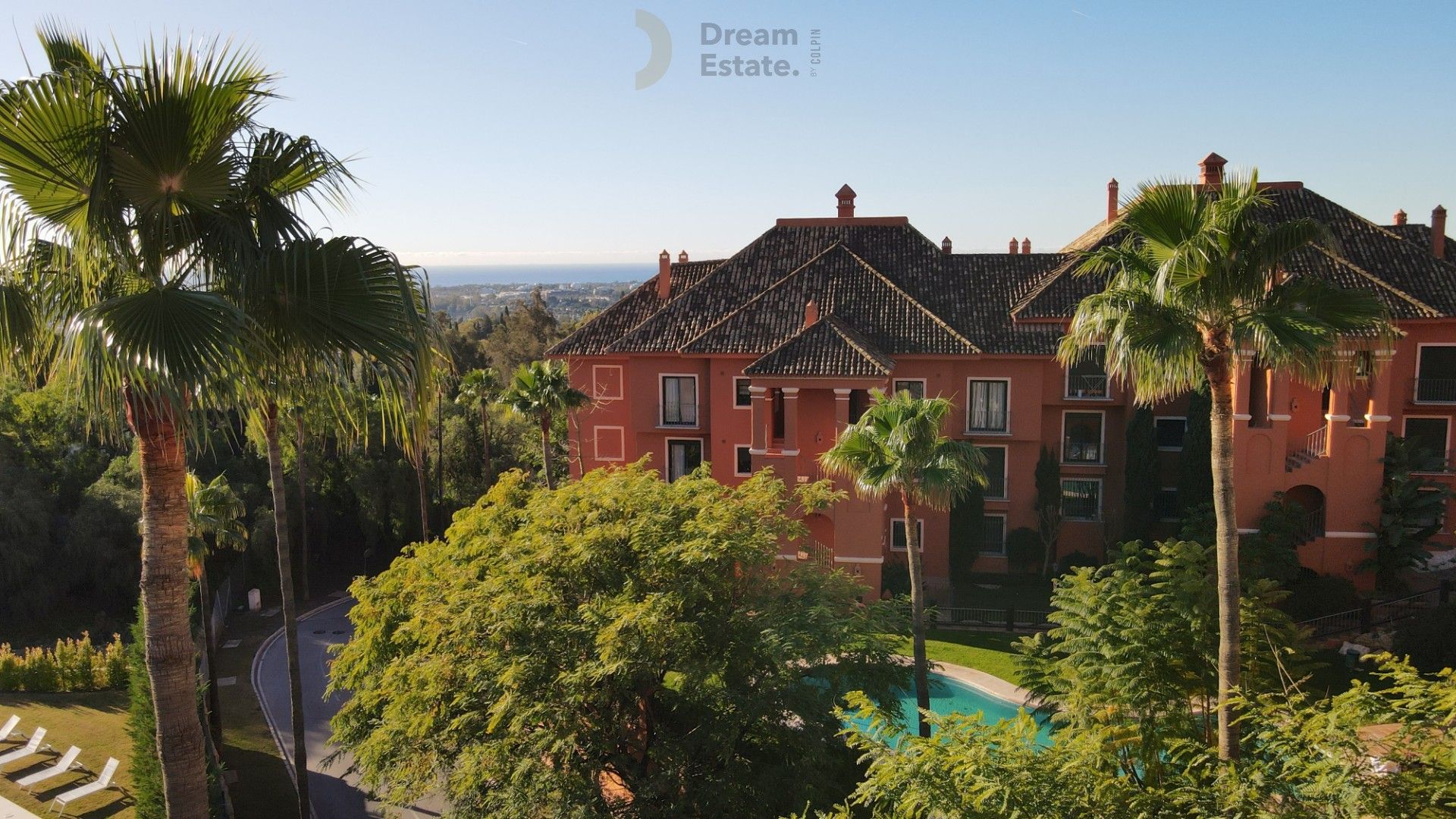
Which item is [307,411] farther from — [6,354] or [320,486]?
[320,486]

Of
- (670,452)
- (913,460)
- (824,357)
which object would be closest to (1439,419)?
(824,357)

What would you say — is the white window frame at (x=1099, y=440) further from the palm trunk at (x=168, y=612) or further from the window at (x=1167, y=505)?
the palm trunk at (x=168, y=612)

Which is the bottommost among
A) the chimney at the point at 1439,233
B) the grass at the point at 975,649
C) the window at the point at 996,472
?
the grass at the point at 975,649

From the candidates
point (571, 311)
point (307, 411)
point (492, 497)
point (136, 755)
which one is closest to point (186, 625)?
point (307, 411)

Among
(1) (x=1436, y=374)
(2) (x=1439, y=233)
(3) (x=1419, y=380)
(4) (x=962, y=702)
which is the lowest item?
(4) (x=962, y=702)

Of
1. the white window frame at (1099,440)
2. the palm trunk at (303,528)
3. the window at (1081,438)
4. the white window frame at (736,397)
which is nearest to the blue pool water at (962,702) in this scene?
the white window frame at (736,397)

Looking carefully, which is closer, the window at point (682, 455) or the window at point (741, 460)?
the window at point (741, 460)

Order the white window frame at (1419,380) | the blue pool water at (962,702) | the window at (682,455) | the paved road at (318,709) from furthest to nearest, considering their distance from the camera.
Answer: the window at (682,455) → the white window frame at (1419,380) → the blue pool water at (962,702) → the paved road at (318,709)

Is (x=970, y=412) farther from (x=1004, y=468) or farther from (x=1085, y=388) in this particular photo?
(x=1085, y=388)
